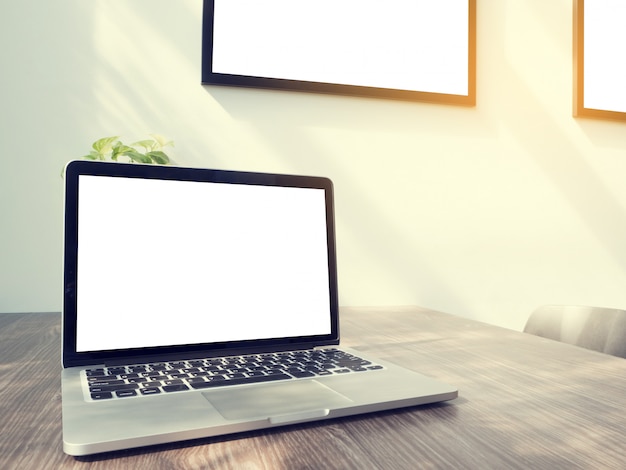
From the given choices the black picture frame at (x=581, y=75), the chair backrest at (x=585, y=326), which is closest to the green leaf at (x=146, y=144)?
the chair backrest at (x=585, y=326)

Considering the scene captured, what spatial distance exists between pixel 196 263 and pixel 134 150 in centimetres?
54

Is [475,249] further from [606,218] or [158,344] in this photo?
[158,344]

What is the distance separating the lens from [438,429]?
0.41 metres

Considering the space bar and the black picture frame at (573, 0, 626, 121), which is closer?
the space bar

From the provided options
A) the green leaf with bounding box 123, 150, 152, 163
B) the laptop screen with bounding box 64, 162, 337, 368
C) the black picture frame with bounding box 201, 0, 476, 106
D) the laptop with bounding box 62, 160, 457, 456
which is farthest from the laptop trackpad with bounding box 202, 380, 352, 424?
the black picture frame with bounding box 201, 0, 476, 106

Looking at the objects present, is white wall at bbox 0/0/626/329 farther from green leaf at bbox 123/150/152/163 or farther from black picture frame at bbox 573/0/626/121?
green leaf at bbox 123/150/152/163

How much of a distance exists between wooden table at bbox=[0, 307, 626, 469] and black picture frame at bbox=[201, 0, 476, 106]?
2.72 feet

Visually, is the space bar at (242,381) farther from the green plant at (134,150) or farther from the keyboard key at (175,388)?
the green plant at (134,150)

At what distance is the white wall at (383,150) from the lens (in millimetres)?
1169

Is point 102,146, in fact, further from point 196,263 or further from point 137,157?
point 196,263

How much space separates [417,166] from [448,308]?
0.42 m

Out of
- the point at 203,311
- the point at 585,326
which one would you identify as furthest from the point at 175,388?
the point at 585,326

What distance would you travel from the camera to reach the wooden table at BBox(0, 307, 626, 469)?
349 millimetres

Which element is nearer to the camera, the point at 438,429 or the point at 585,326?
the point at 438,429
